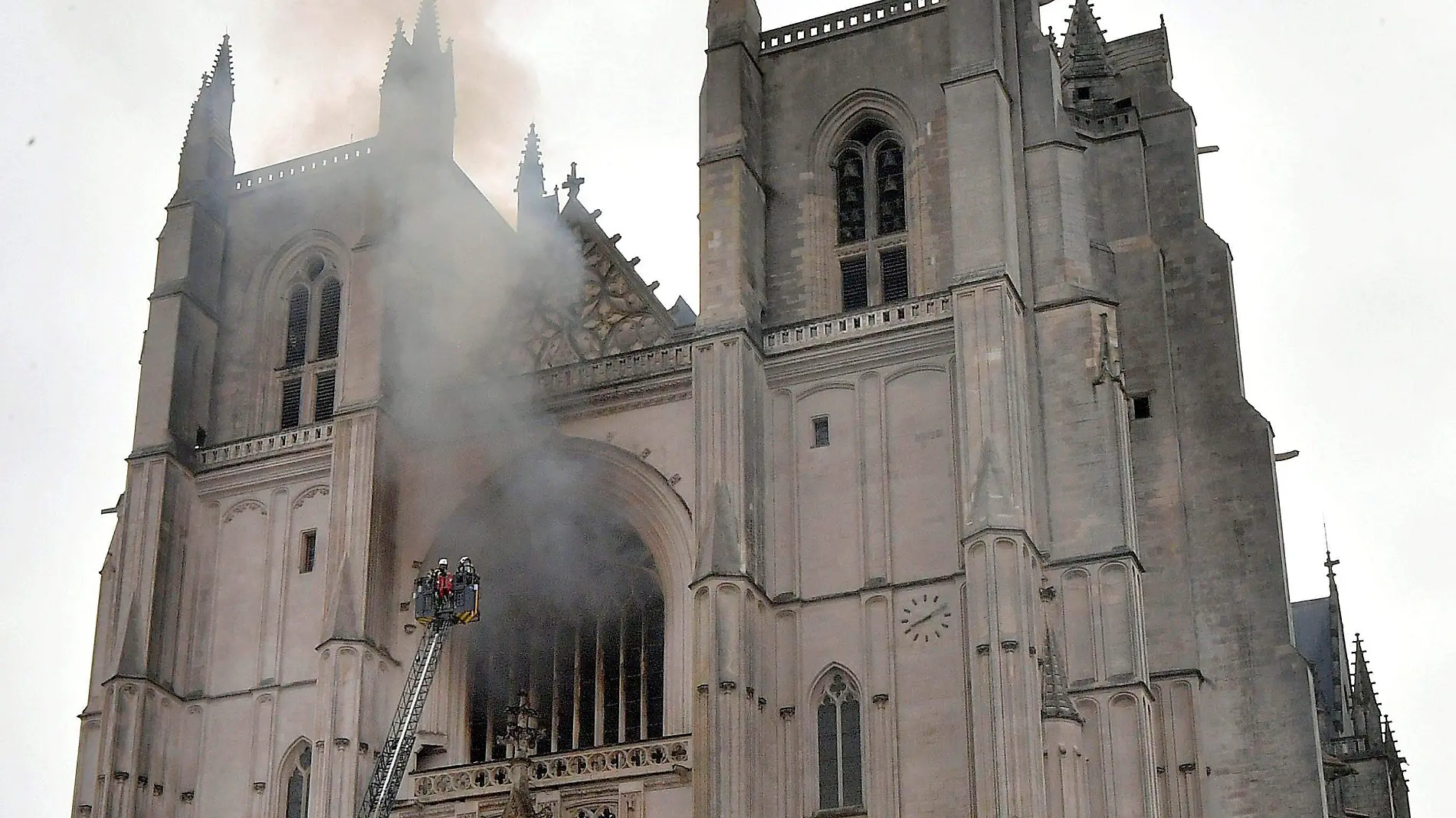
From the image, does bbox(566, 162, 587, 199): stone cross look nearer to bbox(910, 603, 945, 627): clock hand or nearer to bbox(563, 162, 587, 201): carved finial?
bbox(563, 162, 587, 201): carved finial

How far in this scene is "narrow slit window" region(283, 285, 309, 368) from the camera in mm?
38219

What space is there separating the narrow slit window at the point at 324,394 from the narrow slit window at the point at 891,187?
1030cm

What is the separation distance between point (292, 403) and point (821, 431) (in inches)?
419

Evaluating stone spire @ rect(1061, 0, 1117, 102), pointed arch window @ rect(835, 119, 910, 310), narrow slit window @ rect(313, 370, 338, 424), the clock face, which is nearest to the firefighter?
narrow slit window @ rect(313, 370, 338, 424)

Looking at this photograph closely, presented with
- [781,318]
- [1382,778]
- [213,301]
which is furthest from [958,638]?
[1382,778]

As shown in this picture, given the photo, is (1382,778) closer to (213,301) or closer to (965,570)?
(965,570)

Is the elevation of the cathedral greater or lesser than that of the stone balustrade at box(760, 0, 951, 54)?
lesser

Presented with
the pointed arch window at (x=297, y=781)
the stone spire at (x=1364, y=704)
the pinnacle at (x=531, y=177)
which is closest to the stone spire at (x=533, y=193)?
the pinnacle at (x=531, y=177)

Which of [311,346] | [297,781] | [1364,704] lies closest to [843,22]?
[311,346]

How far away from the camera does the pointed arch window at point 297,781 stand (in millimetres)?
33844

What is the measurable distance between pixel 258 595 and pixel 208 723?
2330 millimetres

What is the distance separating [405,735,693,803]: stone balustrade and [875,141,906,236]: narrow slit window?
9.48 metres

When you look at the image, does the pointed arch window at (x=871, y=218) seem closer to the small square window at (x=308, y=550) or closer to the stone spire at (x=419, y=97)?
the stone spire at (x=419, y=97)

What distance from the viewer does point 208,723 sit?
35.2 m
